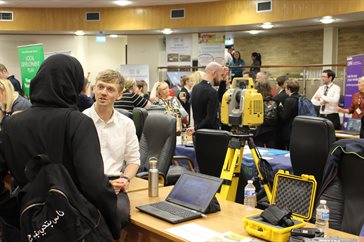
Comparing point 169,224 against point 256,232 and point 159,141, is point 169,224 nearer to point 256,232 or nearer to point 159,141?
point 256,232

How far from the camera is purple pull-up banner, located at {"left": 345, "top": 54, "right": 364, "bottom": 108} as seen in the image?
317 inches

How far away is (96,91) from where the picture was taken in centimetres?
300

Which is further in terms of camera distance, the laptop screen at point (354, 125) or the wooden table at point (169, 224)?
the laptop screen at point (354, 125)

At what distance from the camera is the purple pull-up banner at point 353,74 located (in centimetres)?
806

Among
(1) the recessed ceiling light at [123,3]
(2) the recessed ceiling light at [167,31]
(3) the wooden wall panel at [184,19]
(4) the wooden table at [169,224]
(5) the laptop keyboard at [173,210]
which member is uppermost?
(1) the recessed ceiling light at [123,3]

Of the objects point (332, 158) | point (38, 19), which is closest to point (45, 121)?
point (332, 158)

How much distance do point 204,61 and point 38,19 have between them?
4200 millimetres

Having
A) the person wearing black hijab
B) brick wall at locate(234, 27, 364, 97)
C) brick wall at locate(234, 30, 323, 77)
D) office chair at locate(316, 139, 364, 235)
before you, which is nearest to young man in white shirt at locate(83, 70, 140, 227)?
the person wearing black hijab

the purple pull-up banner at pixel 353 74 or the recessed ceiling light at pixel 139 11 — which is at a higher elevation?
the recessed ceiling light at pixel 139 11

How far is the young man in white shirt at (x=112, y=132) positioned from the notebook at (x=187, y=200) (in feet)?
1.38

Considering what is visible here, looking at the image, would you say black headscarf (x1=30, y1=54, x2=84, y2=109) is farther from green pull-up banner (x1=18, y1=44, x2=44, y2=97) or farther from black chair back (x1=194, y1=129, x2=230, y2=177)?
green pull-up banner (x1=18, y1=44, x2=44, y2=97)

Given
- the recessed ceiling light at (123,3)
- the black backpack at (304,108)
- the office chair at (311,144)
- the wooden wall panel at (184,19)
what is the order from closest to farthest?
the office chair at (311,144) → the black backpack at (304,108) → the wooden wall panel at (184,19) → the recessed ceiling light at (123,3)

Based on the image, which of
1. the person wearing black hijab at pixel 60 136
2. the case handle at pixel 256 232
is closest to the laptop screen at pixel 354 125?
the case handle at pixel 256 232

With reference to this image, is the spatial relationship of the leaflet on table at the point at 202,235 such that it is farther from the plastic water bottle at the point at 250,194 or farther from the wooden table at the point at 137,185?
the wooden table at the point at 137,185
